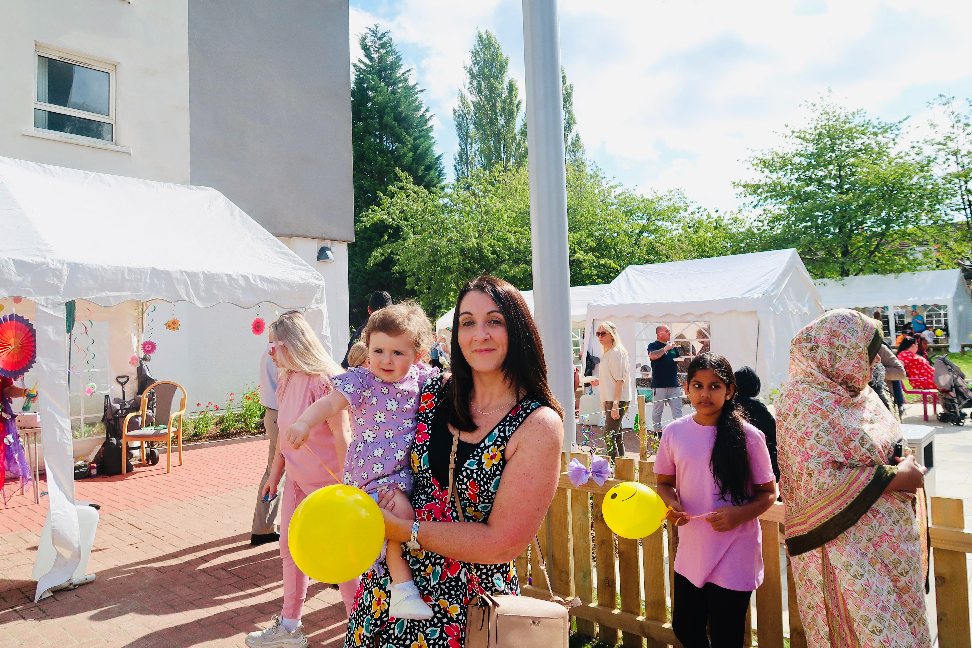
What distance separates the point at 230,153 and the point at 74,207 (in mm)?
7578

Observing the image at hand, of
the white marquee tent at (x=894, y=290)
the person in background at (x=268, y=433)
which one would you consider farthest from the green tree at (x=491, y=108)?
the person in background at (x=268, y=433)

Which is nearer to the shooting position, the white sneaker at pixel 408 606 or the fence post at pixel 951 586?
the white sneaker at pixel 408 606

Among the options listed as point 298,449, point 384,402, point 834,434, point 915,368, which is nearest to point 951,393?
point 915,368

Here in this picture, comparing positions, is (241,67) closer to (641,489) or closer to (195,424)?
(195,424)

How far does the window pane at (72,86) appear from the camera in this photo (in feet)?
36.1

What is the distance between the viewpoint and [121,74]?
1179 cm

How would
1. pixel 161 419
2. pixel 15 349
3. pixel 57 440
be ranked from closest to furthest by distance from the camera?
pixel 57 440, pixel 15 349, pixel 161 419

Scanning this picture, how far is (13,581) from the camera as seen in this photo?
4988mm

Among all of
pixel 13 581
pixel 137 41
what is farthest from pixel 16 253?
pixel 137 41

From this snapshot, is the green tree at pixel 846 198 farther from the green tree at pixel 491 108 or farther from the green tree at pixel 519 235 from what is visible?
the green tree at pixel 491 108

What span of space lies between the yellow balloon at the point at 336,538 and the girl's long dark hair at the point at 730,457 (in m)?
1.70

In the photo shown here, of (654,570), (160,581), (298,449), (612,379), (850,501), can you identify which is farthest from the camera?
(612,379)

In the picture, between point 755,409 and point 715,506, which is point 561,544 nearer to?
point 715,506

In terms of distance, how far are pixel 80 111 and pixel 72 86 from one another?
491 mm
